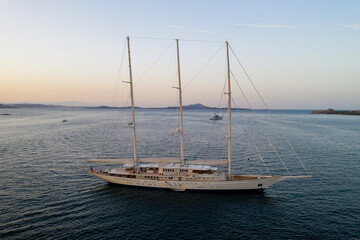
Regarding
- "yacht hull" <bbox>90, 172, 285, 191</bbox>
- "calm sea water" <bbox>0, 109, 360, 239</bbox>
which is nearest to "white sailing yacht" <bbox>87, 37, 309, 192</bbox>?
"yacht hull" <bbox>90, 172, 285, 191</bbox>

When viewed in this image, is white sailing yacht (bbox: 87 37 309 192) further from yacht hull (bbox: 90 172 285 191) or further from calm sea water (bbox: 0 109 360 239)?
calm sea water (bbox: 0 109 360 239)

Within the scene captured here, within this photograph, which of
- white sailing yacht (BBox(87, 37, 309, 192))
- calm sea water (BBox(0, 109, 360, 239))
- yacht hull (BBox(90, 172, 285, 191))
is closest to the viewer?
calm sea water (BBox(0, 109, 360, 239))

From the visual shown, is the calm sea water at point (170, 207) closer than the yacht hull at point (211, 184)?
Yes

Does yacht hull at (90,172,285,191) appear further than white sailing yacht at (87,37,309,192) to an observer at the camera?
No

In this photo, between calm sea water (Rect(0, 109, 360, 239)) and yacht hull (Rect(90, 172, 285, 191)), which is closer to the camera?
calm sea water (Rect(0, 109, 360, 239))

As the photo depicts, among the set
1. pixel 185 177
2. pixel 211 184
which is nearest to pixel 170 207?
pixel 185 177

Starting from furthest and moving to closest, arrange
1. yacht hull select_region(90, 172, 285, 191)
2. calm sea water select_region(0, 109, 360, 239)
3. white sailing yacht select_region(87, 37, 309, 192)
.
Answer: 1. white sailing yacht select_region(87, 37, 309, 192)
2. yacht hull select_region(90, 172, 285, 191)
3. calm sea water select_region(0, 109, 360, 239)

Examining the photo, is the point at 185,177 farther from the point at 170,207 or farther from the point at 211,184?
the point at 170,207

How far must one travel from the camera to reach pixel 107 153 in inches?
2478

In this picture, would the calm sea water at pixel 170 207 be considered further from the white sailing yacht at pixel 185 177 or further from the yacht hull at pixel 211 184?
the white sailing yacht at pixel 185 177

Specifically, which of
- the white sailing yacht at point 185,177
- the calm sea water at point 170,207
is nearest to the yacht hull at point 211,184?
the white sailing yacht at point 185,177

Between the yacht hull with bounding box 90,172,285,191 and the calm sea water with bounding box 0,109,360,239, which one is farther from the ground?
the yacht hull with bounding box 90,172,285,191

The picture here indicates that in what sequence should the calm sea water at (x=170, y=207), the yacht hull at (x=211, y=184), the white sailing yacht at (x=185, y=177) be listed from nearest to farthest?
the calm sea water at (x=170, y=207)
the yacht hull at (x=211, y=184)
the white sailing yacht at (x=185, y=177)

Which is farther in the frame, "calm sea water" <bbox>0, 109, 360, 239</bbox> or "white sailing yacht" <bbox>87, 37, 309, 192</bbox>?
"white sailing yacht" <bbox>87, 37, 309, 192</bbox>
